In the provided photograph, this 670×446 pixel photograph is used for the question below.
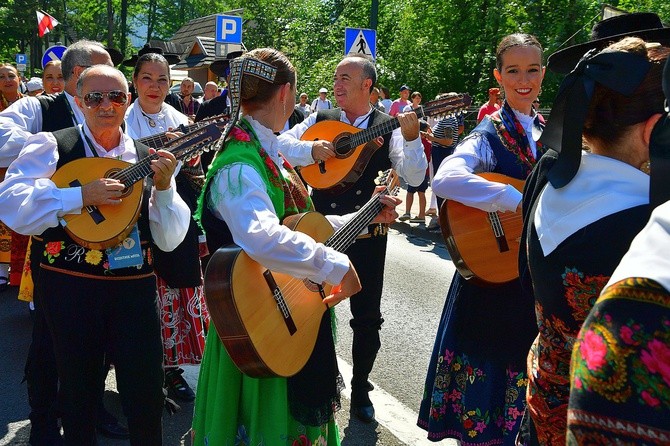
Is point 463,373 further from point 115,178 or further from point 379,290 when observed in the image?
point 115,178

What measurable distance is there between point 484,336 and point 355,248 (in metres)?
1.22

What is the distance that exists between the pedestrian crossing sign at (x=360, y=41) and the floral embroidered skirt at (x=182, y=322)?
8693 mm

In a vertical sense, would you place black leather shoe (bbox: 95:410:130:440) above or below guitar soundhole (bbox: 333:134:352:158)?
below

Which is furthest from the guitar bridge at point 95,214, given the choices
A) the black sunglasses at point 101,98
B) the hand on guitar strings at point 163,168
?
the black sunglasses at point 101,98

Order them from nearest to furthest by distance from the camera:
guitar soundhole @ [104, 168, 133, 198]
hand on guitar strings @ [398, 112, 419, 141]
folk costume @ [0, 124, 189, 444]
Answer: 1. folk costume @ [0, 124, 189, 444]
2. guitar soundhole @ [104, 168, 133, 198]
3. hand on guitar strings @ [398, 112, 419, 141]

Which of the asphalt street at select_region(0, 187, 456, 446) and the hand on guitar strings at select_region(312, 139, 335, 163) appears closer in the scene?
the asphalt street at select_region(0, 187, 456, 446)

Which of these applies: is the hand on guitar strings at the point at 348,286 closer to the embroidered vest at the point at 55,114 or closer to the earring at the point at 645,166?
the earring at the point at 645,166

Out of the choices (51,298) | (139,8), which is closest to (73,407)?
(51,298)

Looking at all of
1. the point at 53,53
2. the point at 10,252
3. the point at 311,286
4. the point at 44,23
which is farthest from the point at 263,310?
the point at 44,23

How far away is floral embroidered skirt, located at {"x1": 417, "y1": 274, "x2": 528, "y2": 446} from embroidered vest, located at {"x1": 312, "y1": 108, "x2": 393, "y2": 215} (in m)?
1.30

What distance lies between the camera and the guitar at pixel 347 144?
4609 millimetres

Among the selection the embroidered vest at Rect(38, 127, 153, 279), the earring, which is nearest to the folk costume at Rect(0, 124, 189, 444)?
the embroidered vest at Rect(38, 127, 153, 279)

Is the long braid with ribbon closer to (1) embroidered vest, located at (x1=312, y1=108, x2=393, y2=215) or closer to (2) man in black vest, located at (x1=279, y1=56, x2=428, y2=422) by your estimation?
(2) man in black vest, located at (x1=279, y1=56, x2=428, y2=422)

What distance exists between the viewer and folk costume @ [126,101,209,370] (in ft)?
15.1
